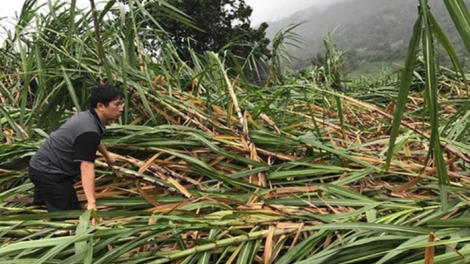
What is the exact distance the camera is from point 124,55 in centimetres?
233

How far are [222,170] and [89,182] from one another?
22.1 inches

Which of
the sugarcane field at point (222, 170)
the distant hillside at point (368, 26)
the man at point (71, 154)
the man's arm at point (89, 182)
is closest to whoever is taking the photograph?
the sugarcane field at point (222, 170)

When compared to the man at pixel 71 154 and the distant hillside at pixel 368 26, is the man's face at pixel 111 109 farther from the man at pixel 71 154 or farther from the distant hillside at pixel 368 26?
the distant hillside at pixel 368 26

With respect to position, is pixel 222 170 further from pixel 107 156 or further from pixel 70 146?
pixel 70 146

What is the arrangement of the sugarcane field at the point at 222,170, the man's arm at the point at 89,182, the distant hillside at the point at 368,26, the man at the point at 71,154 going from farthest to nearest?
the distant hillside at the point at 368,26
the man at the point at 71,154
the man's arm at the point at 89,182
the sugarcane field at the point at 222,170

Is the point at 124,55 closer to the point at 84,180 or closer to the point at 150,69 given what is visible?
the point at 150,69

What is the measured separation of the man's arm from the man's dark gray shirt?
41 millimetres

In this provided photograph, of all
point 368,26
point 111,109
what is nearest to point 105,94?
point 111,109

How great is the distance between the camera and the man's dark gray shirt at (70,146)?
1.71 metres

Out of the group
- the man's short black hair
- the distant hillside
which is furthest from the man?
the distant hillside

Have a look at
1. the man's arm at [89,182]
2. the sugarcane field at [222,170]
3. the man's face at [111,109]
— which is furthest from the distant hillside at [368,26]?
the man's arm at [89,182]

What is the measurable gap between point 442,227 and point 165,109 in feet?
5.32

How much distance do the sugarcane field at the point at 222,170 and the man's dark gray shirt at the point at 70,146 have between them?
25 mm

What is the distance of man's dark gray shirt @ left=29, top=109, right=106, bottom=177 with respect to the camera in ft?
5.61
